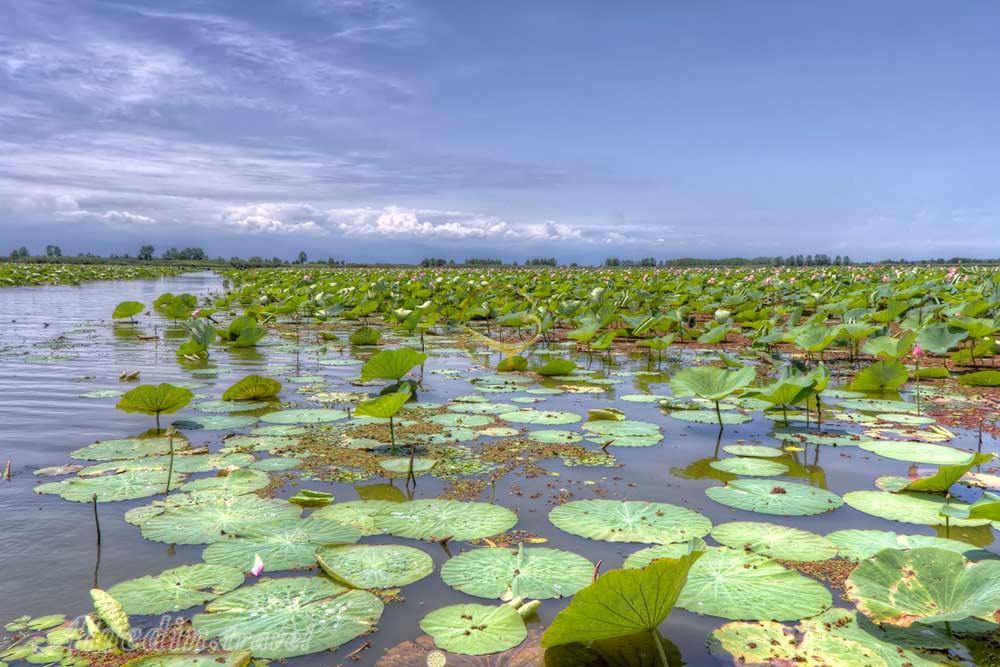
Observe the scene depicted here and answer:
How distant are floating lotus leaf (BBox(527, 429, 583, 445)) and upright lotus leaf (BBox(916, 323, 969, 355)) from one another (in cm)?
385

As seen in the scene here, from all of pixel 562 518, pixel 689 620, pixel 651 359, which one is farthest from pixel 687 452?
pixel 651 359

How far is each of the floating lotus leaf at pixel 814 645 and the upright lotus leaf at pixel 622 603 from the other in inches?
16.8

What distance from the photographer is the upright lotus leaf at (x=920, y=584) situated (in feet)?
6.18

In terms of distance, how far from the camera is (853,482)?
344cm

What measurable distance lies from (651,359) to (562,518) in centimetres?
563

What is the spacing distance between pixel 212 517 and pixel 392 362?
163cm

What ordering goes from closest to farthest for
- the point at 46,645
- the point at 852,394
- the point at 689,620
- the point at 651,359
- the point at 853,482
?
the point at 46,645 < the point at 689,620 < the point at 853,482 < the point at 852,394 < the point at 651,359

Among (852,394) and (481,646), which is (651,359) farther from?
(481,646)

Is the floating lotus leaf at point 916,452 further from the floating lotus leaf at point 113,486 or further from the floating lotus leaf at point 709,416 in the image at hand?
the floating lotus leaf at point 113,486

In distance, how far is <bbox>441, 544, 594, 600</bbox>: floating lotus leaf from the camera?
2.17m

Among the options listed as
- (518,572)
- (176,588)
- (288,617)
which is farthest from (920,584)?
(176,588)

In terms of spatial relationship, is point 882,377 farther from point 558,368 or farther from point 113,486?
point 113,486

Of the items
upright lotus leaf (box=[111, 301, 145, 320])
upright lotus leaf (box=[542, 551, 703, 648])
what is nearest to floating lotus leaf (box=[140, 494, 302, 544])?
upright lotus leaf (box=[542, 551, 703, 648])

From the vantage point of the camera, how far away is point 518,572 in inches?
90.4
